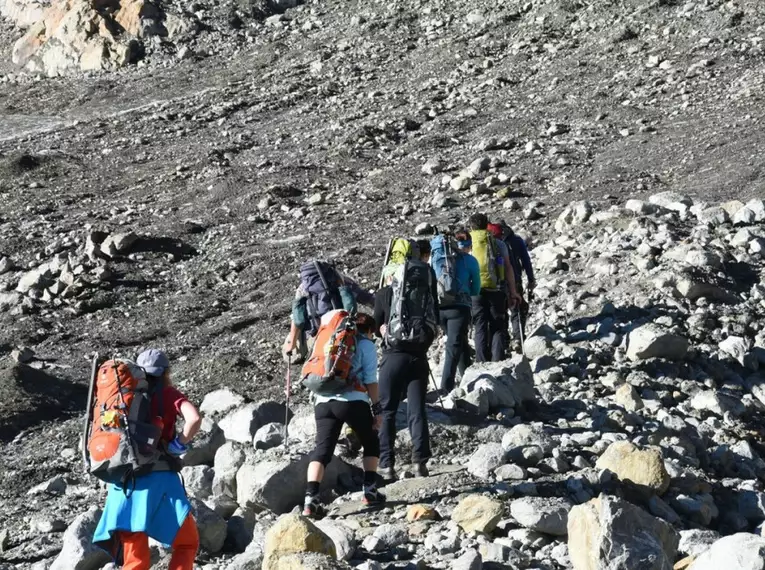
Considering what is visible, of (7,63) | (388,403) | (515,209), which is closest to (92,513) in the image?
(388,403)

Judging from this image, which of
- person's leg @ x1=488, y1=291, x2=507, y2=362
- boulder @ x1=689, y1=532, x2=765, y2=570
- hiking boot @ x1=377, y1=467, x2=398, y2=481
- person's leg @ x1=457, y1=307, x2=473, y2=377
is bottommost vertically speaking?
boulder @ x1=689, y1=532, x2=765, y2=570

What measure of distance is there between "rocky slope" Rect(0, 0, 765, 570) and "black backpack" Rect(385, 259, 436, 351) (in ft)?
2.69

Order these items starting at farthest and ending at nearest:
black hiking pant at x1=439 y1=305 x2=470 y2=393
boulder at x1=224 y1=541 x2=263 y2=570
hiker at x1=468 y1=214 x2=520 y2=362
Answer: hiker at x1=468 y1=214 x2=520 y2=362
black hiking pant at x1=439 y1=305 x2=470 y2=393
boulder at x1=224 y1=541 x2=263 y2=570

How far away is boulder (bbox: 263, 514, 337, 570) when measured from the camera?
5.48m

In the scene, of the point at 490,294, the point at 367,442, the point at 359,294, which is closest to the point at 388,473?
the point at 367,442

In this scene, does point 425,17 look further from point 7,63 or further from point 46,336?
point 46,336

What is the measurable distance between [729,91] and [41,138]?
13.0m

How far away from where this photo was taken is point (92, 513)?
22.2 feet

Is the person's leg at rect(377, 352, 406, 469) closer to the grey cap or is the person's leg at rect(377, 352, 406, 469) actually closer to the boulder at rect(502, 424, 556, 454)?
the boulder at rect(502, 424, 556, 454)

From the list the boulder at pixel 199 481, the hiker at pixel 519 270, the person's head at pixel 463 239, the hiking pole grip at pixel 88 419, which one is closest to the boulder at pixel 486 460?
the boulder at pixel 199 481

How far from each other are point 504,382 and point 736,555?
12.8ft

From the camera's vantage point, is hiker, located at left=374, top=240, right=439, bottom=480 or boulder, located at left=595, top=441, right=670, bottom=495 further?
hiker, located at left=374, top=240, right=439, bottom=480

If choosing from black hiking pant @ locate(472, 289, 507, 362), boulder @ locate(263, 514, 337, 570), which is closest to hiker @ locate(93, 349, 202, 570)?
boulder @ locate(263, 514, 337, 570)

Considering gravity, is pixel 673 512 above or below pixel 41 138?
below
